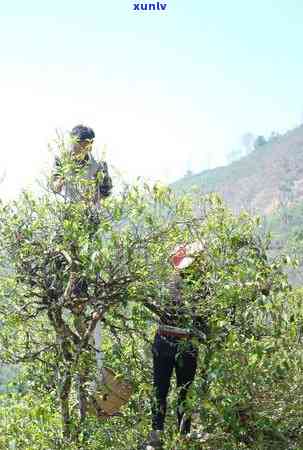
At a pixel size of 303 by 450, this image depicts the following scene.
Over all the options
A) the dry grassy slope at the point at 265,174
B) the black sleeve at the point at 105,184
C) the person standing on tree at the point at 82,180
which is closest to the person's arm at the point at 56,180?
the person standing on tree at the point at 82,180

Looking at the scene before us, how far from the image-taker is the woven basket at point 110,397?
15.4 ft

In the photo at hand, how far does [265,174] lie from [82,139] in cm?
13327

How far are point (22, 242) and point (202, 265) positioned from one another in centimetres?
111

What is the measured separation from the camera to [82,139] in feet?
14.1

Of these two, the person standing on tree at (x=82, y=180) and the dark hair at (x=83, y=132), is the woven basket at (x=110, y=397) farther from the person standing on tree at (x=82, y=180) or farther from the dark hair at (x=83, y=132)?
the dark hair at (x=83, y=132)

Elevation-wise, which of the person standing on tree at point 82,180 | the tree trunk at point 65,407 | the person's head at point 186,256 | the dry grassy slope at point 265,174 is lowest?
the tree trunk at point 65,407

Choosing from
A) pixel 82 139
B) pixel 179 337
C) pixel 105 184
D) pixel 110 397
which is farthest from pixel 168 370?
pixel 82 139

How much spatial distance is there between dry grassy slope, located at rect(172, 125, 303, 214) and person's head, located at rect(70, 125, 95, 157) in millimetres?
114810

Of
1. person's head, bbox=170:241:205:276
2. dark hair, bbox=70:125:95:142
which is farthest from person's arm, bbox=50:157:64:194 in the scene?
person's head, bbox=170:241:205:276

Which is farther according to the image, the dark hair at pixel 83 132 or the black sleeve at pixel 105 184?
the dark hair at pixel 83 132

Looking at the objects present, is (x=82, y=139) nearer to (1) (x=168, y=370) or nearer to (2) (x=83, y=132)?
(2) (x=83, y=132)

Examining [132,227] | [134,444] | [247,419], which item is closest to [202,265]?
[132,227]

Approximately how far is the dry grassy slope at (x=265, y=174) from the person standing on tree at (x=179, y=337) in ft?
377

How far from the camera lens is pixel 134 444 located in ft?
14.2
